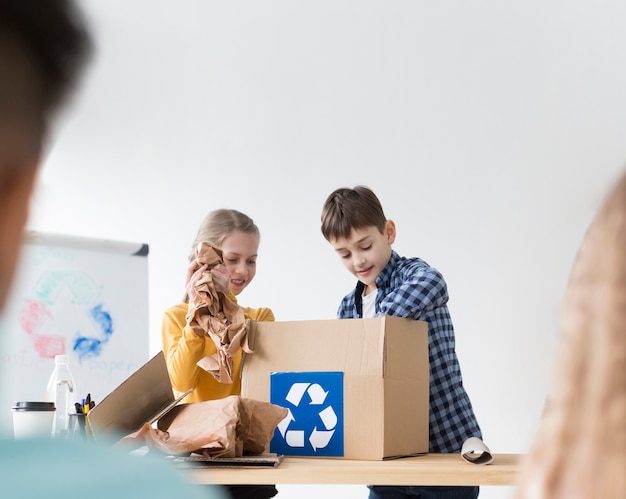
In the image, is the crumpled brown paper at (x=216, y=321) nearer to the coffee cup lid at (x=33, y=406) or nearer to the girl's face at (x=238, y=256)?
the coffee cup lid at (x=33, y=406)

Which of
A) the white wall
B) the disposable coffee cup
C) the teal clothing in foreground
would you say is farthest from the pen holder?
the white wall

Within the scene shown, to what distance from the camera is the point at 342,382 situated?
5.33ft

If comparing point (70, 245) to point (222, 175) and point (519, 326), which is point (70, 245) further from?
point (519, 326)

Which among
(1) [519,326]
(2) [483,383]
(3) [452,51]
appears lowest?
(2) [483,383]

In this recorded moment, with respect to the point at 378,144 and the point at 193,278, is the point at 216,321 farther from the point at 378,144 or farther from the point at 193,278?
the point at 378,144

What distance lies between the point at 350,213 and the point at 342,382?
0.63 meters

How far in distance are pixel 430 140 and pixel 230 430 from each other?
2384mm

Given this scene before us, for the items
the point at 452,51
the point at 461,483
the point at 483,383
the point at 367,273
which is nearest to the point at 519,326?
the point at 483,383

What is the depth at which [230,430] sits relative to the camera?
1.47 meters

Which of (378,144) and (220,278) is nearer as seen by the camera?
(220,278)

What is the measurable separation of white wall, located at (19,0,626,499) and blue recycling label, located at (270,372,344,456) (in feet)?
5.71

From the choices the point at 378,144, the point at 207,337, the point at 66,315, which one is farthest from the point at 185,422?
the point at 378,144

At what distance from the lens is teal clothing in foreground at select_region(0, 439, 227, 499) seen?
0.22 metres

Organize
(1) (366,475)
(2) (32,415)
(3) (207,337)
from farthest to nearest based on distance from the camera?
(3) (207,337), (2) (32,415), (1) (366,475)
